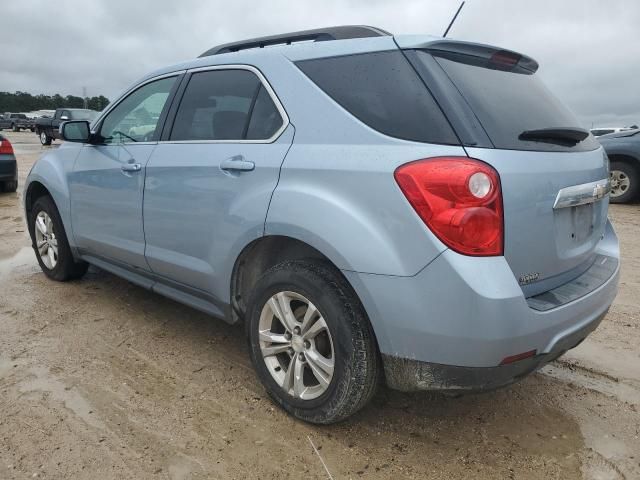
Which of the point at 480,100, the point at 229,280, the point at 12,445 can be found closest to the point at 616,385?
the point at 480,100

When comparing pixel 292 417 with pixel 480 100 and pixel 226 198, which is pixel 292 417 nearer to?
A: pixel 226 198

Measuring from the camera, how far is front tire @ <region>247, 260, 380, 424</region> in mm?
2236

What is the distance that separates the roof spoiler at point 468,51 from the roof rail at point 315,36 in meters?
0.30

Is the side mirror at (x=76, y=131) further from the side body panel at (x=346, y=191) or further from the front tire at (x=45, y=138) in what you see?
the front tire at (x=45, y=138)

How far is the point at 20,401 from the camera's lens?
8.87 ft

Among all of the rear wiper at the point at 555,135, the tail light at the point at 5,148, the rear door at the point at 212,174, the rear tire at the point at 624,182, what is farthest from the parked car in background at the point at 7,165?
the rear tire at the point at 624,182

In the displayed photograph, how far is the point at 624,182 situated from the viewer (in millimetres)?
9227

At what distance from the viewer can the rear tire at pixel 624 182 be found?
9062 mm

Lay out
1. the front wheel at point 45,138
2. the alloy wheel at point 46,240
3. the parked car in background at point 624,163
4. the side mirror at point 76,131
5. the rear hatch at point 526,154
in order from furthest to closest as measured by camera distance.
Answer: the front wheel at point 45,138
the parked car in background at point 624,163
the alloy wheel at point 46,240
the side mirror at point 76,131
the rear hatch at point 526,154

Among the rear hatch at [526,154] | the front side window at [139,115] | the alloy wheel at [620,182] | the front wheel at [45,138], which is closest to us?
the rear hatch at [526,154]

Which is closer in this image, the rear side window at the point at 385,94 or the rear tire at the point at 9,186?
the rear side window at the point at 385,94

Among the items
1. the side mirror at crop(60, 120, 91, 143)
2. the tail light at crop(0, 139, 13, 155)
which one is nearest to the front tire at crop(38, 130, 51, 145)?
the tail light at crop(0, 139, 13, 155)

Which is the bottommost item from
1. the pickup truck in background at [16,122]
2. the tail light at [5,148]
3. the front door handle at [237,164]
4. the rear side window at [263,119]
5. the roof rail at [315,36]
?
the pickup truck in background at [16,122]

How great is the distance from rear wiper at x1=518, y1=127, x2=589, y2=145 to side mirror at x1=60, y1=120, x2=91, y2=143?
297cm
